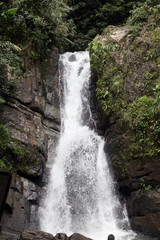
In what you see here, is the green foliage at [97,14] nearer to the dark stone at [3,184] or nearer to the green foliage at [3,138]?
the green foliage at [3,138]

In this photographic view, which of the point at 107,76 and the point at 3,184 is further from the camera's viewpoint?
the point at 107,76

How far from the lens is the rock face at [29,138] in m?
8.46

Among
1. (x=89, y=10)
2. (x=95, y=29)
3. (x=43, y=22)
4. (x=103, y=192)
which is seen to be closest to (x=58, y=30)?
(x=43, y=22)

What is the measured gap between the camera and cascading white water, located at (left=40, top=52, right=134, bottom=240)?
927cm

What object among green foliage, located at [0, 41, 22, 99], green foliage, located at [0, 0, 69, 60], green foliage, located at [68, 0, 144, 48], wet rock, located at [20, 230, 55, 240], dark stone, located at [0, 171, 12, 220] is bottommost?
wet rock, located at [20, 230, 55, 240]

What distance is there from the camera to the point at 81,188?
10508 millimetres

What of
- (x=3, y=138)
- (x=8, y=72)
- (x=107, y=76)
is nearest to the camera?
(x=3, y=138)

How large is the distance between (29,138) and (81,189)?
3.41m

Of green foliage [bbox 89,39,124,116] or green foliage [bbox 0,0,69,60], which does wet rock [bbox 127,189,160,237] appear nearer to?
green foliage [bbox 89,39,124,116]

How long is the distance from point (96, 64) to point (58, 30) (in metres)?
3.93

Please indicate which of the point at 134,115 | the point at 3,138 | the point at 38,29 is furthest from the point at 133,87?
the point at 38,29

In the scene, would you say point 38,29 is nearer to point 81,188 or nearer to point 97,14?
point 97,14

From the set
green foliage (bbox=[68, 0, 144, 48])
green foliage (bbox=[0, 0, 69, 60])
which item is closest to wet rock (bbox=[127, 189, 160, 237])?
green foliage (bbox=[0, 0, 69, 60])

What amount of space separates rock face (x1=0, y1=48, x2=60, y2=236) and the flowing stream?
67 centimetres
